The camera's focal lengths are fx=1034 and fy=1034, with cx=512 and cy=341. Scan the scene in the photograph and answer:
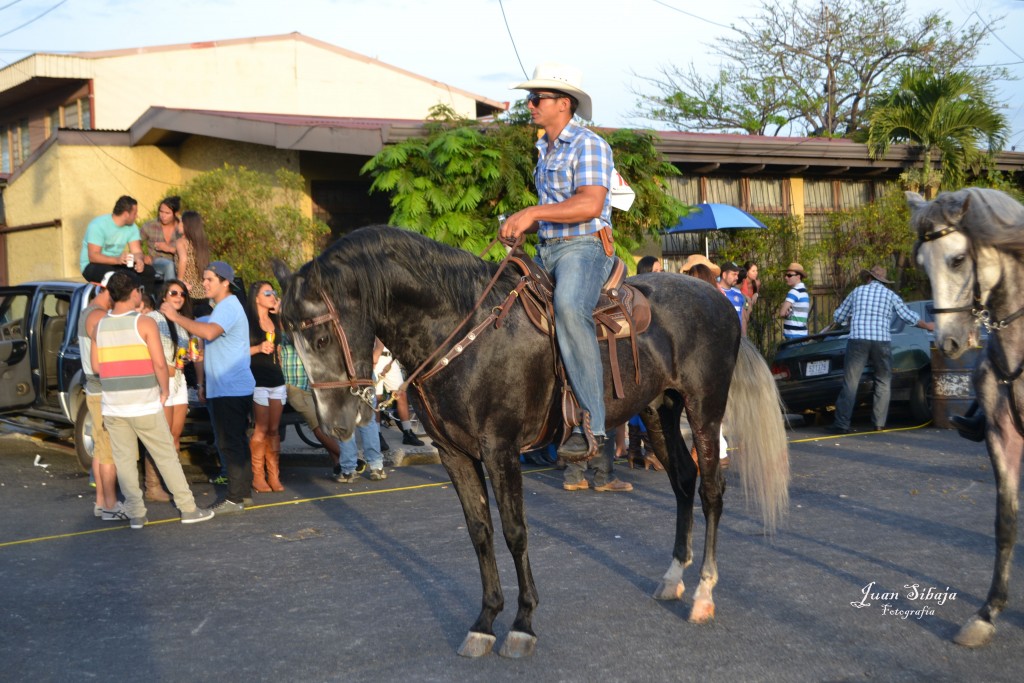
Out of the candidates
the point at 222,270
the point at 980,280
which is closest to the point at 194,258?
the point at 222,270

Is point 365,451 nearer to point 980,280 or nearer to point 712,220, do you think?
point 980,280

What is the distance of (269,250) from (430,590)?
11.0m

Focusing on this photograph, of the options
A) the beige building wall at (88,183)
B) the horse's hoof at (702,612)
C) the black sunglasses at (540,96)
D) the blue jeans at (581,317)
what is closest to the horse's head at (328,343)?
the blue jeans at (581,317)

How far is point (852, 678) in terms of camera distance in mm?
4840

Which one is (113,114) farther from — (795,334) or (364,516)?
(364,516)

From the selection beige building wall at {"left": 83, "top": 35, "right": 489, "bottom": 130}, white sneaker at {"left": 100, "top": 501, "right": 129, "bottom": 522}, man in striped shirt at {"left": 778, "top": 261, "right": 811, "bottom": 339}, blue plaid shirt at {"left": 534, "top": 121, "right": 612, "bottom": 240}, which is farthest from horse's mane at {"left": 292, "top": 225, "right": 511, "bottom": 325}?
beige building wall at {"left": 83, "top": 35, "right": 489, "bottom": 130}

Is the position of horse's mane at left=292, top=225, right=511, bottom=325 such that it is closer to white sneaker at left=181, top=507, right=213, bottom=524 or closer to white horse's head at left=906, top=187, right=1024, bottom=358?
white horse's head at left=906, top=187, right=1024, bottom=358

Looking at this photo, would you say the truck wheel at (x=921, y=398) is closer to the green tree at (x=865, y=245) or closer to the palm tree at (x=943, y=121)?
the green tree at (x=865, y=245)

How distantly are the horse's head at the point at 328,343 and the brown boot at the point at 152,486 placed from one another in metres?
6.02

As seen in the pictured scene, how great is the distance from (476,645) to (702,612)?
4.35 ft

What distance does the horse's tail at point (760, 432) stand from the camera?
22.7ft

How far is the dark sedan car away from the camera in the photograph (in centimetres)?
1389

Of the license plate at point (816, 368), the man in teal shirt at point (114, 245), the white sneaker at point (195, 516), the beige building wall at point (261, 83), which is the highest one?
the beige building wall at point (261, 83)

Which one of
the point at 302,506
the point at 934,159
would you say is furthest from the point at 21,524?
the point at 934,159
